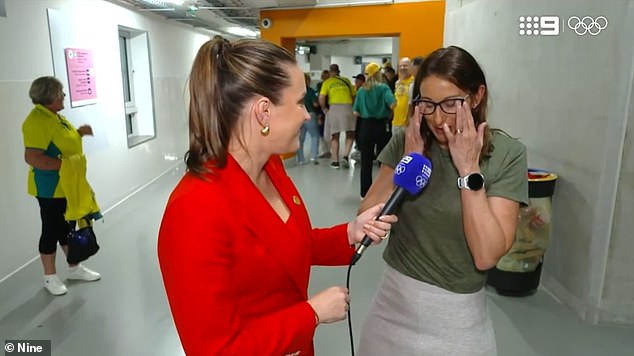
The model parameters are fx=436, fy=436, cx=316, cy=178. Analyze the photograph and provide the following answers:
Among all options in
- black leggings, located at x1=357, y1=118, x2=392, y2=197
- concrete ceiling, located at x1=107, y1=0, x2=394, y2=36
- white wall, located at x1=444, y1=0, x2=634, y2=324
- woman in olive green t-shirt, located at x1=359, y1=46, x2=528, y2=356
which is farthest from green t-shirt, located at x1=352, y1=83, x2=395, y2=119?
woman in olive green t-shirt, located at x1=359, y1=46, x2=528, y2=356

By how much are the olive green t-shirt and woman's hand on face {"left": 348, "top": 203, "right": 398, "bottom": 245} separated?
0.15 metres

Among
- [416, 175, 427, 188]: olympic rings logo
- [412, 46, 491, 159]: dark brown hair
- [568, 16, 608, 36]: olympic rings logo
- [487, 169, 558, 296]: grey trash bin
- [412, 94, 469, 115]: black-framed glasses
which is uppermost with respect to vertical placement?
[568, 16, 608, 36]: olympic rings logo

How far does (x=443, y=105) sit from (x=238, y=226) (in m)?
0.68

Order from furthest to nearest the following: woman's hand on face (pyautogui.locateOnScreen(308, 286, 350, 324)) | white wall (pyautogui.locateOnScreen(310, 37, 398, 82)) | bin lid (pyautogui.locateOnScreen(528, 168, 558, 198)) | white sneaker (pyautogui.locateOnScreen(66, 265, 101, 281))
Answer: white wall (pyautogui.locateOnScreen(310, 37, 398, 82)) → white sneaker (pyautogui.locateOnScreen(66, 265, 101, 281)) → bin lid (pyautogui.locateOnScreen(528, 168, 558, 198)) → woman's hand on face (pyautogui.locateOnScreen(308, 286, 350, 324))

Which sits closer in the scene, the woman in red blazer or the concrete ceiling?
the woman in red blazer

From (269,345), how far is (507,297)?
8.44ft

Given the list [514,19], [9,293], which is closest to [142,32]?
[9,293]

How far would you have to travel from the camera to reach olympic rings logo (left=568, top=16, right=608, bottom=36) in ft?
8.13

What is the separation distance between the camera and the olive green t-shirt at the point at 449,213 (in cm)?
116

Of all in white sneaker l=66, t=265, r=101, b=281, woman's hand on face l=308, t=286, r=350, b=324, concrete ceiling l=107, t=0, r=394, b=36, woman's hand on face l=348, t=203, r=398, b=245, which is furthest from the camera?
concrete ceiling l=107, t=0, r=394, b=36

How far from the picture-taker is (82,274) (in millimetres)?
3217

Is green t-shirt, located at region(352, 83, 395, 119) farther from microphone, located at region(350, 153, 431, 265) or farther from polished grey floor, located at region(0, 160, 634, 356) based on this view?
microphone, located at region(350, 153, 431, 265)

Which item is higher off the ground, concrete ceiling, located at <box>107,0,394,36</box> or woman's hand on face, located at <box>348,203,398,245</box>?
concrete ceiling, located at <box>107,0,394,36</box>

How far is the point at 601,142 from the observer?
2.50 metres
